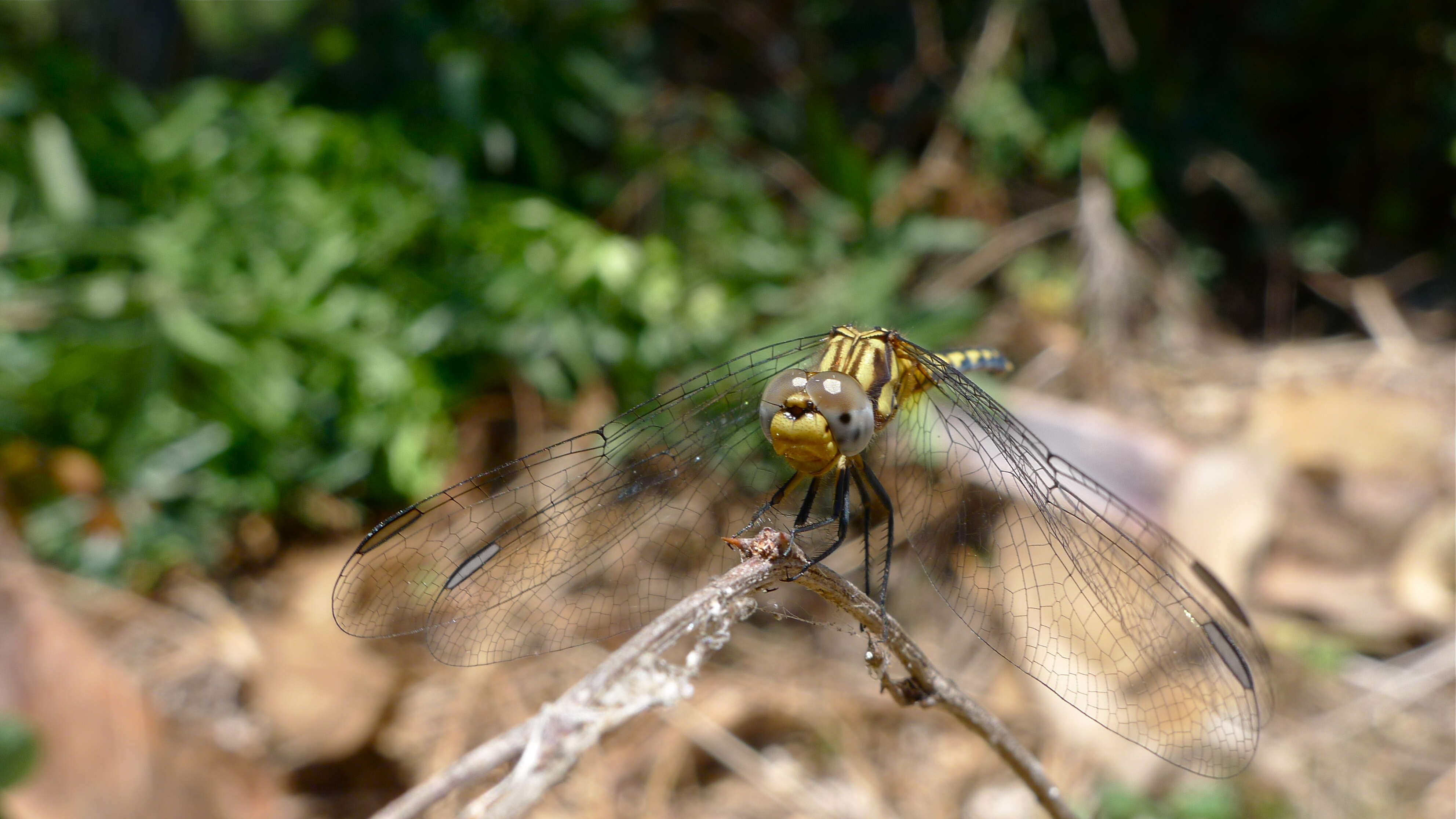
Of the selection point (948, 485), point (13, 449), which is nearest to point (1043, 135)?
point (948, 485)

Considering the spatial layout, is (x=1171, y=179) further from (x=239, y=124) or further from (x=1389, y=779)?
(x=239, y=124)

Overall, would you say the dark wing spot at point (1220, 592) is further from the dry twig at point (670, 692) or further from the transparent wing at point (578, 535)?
the transparent wing at point (578, 535)

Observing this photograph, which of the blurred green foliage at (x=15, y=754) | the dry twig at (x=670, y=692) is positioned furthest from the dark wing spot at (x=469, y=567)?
the blurred green foliage at (x=15, y=754)

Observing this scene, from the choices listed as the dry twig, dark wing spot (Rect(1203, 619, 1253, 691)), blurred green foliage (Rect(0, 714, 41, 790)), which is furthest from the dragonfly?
blurred green foliage (Rect(0, 714, 41, 790))

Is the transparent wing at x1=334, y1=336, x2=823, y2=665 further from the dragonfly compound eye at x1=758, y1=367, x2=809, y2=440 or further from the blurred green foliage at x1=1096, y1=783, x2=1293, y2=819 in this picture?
the blurred green foliage at x1=1096, y1=783, x2=1293, y2=819

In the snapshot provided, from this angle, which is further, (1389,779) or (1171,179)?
(1171,179)

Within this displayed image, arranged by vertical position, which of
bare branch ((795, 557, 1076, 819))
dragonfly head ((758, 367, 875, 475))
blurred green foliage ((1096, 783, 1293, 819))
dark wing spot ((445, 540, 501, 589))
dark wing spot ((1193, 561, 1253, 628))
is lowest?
blurred green foliage ((1096, 783, 1293, 819))
